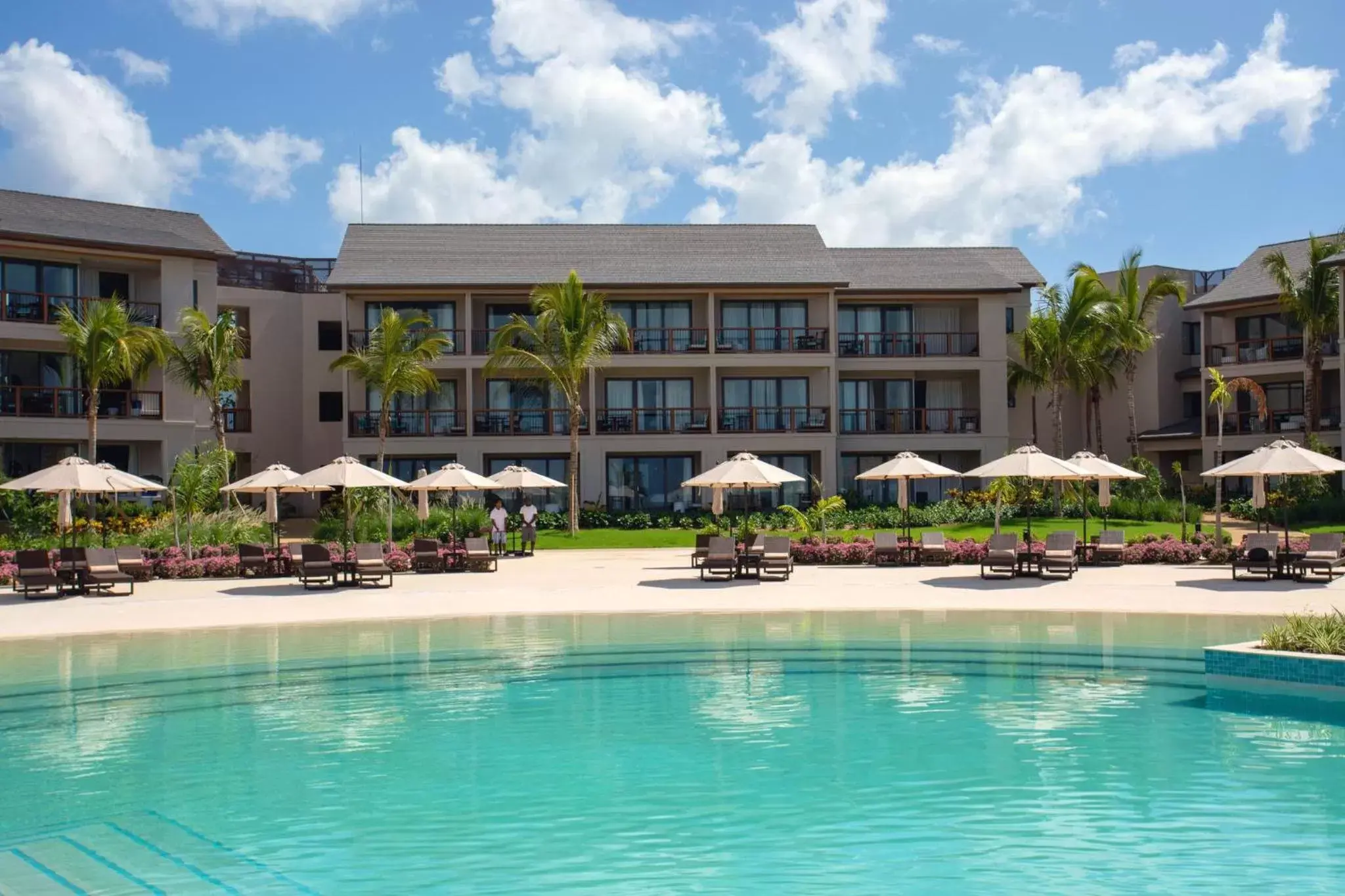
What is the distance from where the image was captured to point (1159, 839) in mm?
8023

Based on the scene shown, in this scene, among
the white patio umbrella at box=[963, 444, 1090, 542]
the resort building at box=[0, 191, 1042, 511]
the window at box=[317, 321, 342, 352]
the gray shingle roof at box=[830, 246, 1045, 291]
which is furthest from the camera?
the window at box=[317, 321, 342, 352]

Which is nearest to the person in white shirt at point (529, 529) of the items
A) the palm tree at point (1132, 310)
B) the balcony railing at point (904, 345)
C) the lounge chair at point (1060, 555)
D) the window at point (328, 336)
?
the lounge chair at point (1060, 555)

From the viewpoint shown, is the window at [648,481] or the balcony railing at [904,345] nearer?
the window at [648,481]

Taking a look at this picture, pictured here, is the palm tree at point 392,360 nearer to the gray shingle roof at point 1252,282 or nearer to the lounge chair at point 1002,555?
the lounge chair at point 1002,555

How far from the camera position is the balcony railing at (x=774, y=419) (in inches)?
1658

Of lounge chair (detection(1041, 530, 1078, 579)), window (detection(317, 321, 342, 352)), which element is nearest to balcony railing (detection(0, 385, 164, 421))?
window (detection(317, 321, 342, 352))

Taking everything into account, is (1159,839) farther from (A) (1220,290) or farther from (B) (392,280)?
(A) (1220,290)

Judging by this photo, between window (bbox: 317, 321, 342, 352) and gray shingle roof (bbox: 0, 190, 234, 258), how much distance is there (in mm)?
4756

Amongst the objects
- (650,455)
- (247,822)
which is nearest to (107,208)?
(650,455)

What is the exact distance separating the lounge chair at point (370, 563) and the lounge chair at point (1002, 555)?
12117 millimetres

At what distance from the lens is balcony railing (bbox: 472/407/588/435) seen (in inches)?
1635

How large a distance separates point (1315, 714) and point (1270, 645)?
4.59ft

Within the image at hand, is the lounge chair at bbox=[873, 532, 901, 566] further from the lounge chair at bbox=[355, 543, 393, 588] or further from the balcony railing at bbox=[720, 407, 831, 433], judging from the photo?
the balcony railing at bbox=[720, 407, 831, 433]

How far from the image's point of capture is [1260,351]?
147ft
